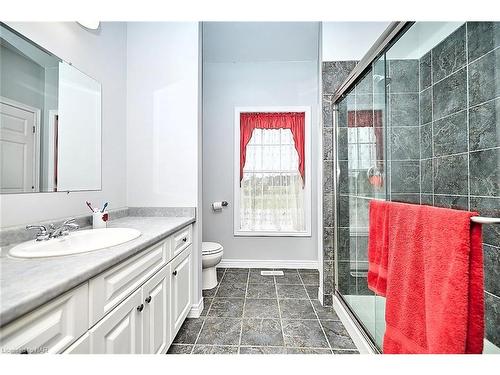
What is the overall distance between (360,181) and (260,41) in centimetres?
195

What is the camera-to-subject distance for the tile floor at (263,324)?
1.52 meters

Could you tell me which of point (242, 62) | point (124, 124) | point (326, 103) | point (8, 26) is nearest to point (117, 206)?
point (124, 124)

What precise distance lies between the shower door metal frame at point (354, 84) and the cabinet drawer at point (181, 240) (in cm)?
128

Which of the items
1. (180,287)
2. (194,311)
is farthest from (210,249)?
(180,287)

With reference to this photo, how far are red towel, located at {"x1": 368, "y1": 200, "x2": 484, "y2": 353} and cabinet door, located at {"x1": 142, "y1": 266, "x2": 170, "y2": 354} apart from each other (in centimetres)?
111

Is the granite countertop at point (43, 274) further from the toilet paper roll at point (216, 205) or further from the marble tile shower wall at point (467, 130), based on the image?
the toilet paper roll at point (216, 205)

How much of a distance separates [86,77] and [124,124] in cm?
44

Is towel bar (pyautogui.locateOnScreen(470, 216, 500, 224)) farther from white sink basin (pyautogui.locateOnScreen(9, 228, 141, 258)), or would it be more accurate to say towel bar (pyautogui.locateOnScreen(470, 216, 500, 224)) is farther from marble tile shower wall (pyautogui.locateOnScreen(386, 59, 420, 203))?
white sink basin (pyautogui.locateOnScreen(9, 228, 141, 258))

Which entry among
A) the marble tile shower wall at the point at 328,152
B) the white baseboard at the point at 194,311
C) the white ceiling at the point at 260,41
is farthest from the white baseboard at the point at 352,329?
the white ceiling at the point at 260,41

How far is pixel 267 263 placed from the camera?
10.0 ft

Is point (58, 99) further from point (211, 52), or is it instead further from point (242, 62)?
point (242, 62)

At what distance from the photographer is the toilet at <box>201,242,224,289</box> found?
2264 millimetres

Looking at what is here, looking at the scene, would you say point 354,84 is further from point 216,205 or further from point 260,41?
point 216,205

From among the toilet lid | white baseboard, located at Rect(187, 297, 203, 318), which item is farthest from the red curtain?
white baseboard, located at Rect(187, 297, 203, 318)
